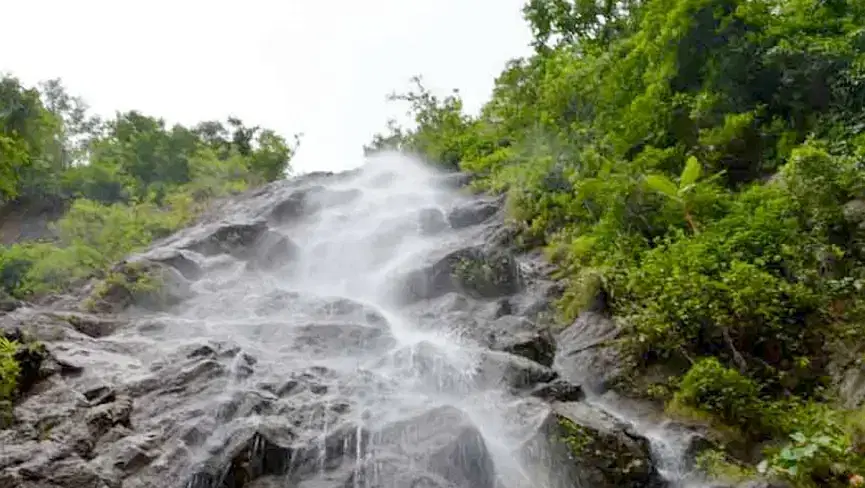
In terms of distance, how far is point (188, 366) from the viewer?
7.61 m

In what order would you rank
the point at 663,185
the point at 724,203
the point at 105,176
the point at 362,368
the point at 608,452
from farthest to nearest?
the point at 105,176 → the point at 724,203 → the point at 663,185 → the point at 362,368 → the point at 608,452

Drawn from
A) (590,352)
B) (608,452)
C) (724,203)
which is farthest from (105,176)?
(608,452)

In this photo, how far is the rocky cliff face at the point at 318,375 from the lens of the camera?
595 cm

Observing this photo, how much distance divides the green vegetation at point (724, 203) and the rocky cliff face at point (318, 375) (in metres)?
0.92

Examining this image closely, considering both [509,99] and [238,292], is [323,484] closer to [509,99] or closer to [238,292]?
[238,292]

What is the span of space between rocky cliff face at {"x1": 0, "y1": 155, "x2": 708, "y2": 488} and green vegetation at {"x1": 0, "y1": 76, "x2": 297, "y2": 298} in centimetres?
308

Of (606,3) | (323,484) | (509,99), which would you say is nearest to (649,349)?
(323,484)

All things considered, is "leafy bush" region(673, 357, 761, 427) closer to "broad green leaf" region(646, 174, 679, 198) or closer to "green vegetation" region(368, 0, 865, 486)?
"green vegetation" region(368, 0, 865, 486)

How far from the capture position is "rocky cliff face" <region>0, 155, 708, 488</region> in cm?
595

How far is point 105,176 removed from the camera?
2052 centimetres

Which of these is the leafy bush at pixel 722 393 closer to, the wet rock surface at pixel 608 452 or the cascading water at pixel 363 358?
the wet rock surface at pixel 608 452

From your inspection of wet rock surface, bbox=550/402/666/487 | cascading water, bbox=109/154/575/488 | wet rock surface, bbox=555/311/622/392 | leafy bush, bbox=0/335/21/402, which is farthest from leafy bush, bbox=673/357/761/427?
leafy bush, bbox=0/335/21/402

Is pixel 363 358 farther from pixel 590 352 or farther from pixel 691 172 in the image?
pixel 691 172

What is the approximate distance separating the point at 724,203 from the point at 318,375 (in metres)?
5.80
